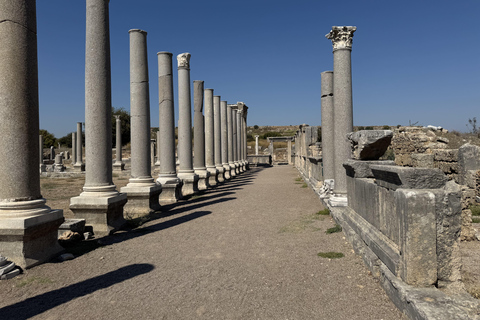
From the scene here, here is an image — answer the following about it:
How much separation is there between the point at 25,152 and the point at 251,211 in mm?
5708

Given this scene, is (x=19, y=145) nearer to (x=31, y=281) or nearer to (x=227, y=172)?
(x=31, y=281)

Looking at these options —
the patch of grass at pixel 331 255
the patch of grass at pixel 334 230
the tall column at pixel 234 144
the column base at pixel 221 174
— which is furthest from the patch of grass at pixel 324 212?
the tall column at pixel 234 144

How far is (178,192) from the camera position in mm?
11352

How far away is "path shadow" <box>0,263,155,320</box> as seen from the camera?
3527mm

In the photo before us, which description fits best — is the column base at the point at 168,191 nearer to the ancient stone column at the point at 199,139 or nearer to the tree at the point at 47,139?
the ancient stone column at the point at 199,139

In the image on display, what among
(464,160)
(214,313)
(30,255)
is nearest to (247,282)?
(214,313)

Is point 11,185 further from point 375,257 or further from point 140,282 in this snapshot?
point 375,257

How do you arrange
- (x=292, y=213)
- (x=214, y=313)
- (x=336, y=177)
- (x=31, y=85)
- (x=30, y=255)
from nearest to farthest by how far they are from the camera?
1. (x=214, y=313)
2. (x=30, y=255)
3. (x=31, y=85)
4. (x=336, y=177)
5. (x=292, y=213)

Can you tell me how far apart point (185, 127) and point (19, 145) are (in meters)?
8.13

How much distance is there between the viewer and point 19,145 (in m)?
4.96

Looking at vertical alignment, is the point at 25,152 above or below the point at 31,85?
below

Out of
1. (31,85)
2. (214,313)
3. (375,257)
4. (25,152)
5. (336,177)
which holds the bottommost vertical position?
(214,313)

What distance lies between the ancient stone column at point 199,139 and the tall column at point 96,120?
783 centimetres

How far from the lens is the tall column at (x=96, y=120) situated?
6871 mm
